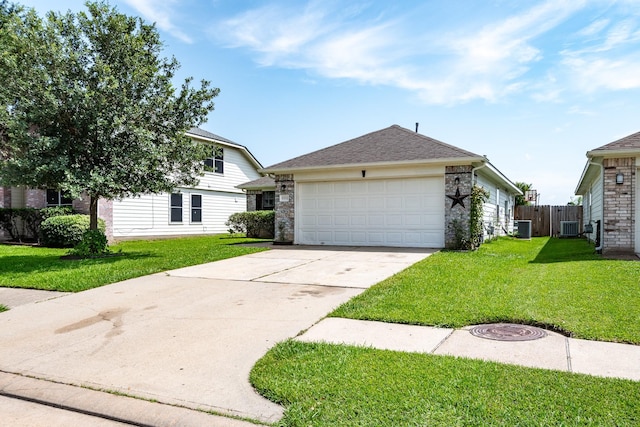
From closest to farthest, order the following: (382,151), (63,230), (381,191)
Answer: (381,191)
(382,151)
(63,230)

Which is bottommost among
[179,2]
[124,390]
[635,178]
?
[124,390]

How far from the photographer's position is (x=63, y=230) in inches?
592

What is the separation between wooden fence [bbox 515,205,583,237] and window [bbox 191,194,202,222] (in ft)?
55.8

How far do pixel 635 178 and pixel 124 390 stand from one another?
11774 mm

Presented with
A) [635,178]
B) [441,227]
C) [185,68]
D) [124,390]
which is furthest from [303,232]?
[124,390]

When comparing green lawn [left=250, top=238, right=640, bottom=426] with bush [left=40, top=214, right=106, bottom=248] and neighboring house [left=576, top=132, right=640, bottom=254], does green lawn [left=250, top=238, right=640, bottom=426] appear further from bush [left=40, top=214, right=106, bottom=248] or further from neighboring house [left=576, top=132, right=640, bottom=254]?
bush [left=40, top=214, right=106, bottom=248]

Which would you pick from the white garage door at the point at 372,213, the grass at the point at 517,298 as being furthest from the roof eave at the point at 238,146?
the grass at the point at 517,298

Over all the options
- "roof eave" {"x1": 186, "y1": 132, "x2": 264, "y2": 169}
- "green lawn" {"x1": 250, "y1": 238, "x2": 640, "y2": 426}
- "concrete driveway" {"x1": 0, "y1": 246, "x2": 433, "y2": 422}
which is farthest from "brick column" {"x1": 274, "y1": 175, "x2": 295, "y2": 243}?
"green lawn" {"x1": 250, "y1": 238, "x2": 640, "y2": 426}

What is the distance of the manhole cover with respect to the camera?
447 centimetres

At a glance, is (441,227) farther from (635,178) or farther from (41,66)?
(41,66)

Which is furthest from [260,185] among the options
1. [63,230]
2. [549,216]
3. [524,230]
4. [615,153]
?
[615,153]

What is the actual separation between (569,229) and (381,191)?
1181cm

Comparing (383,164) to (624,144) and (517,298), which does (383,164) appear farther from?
(517,298)

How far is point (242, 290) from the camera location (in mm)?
7305
